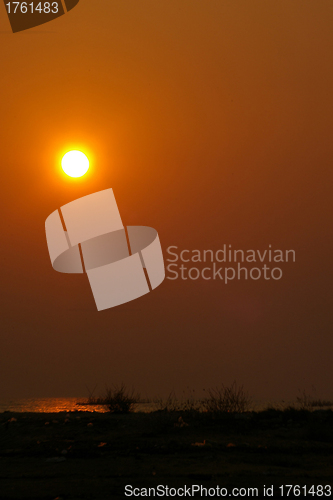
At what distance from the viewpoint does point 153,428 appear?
4.64m

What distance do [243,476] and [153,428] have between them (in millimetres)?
1703

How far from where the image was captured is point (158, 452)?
380 centimetres

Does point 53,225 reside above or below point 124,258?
above

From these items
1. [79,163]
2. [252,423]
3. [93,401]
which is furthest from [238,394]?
[79,163]

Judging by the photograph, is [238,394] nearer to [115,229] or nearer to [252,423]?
[252,423]

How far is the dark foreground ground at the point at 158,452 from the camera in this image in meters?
2.99

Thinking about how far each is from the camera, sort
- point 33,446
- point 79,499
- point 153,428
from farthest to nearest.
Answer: point 153,428 < point 33,446 < point 79,499

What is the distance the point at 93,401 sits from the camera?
5.81 metres

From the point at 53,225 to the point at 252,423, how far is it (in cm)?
335

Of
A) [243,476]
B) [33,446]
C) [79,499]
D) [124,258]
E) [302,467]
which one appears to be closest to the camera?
[79,499]

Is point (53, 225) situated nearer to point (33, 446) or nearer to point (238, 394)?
point (33, 446)

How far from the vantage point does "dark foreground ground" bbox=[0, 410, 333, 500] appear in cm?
299

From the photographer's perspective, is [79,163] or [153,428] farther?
[79,163]

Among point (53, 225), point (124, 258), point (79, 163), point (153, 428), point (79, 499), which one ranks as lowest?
point (153, 428)
